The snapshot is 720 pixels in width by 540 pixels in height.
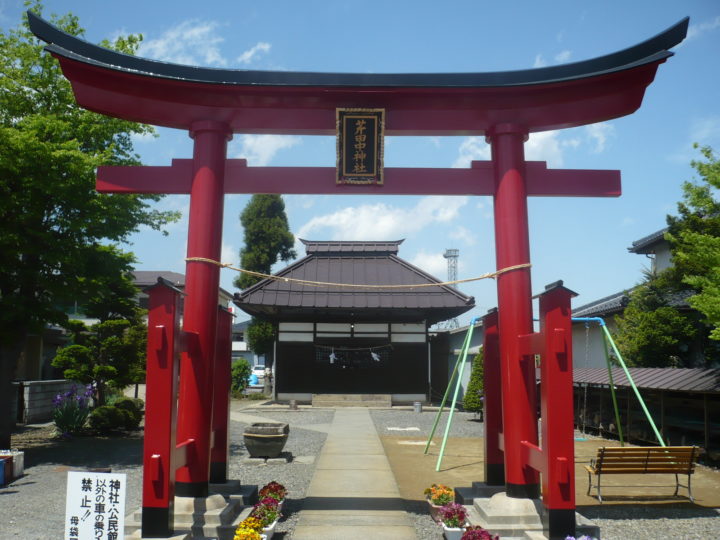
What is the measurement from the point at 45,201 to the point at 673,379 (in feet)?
45.2

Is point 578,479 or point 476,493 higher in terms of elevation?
point 476,493

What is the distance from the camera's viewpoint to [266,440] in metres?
12.1

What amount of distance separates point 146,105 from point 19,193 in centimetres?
636

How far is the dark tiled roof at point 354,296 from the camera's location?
78.7 feet

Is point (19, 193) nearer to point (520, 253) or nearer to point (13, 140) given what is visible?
point (13, 140)

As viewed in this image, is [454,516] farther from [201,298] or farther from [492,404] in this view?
[201,298]

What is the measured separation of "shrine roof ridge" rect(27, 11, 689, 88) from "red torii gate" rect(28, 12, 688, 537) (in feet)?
0.04

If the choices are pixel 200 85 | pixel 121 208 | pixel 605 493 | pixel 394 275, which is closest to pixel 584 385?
pixel 605 493

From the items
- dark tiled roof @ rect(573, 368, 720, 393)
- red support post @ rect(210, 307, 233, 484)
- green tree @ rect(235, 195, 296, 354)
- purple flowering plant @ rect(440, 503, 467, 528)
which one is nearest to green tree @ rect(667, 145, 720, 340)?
dark tiled roof @ rect(573, 368, 720, 393)

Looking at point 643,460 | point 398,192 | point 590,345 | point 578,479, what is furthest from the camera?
point 590,345

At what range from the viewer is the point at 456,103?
22.2 ft

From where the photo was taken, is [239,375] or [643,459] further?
[239,375]

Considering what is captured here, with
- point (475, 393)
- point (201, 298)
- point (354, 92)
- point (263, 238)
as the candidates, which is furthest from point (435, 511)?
point (263, 238)

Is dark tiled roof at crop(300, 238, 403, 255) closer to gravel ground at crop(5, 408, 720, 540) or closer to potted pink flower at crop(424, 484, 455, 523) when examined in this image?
gravel ground at crop(5, 408, 720, 540)
